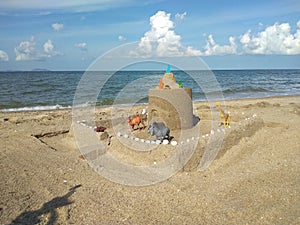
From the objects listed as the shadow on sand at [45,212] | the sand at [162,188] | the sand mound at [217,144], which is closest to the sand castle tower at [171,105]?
the sand at [162,188]

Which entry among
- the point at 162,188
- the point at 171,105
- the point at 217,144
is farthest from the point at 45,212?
the point at 171,105

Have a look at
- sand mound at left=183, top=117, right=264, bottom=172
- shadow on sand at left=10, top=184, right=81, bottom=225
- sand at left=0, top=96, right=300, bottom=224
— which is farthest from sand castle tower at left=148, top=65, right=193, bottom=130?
shadow on sand at left=10, top=184, right=81, bottom=225

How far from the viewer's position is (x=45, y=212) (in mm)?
5082

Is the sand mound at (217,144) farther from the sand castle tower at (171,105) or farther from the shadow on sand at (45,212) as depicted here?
the shadow on sand at (45,212)

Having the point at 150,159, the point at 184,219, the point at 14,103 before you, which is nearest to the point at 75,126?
the point at 150,159

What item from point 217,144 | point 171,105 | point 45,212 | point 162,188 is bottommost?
point 162,188

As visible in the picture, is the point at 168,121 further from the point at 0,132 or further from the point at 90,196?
the point at 0,132

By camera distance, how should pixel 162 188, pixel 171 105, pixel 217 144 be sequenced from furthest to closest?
pixel 171 105 < pixel 217 144 < pixel 162 188

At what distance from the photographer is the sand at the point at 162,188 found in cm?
508

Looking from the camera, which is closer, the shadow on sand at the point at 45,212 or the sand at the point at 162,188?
the shadow on sand at the point at 45,212

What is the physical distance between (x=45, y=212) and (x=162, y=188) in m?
2.31

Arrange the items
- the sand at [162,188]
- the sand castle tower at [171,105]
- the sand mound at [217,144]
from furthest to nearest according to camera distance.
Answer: the sand castle tower at [171,105], the sand mound at [217,144], the sand at [162,188]

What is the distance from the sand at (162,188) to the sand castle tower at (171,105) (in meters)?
0.75

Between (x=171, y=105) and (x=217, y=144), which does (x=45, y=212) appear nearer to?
(x=217, y=144)
